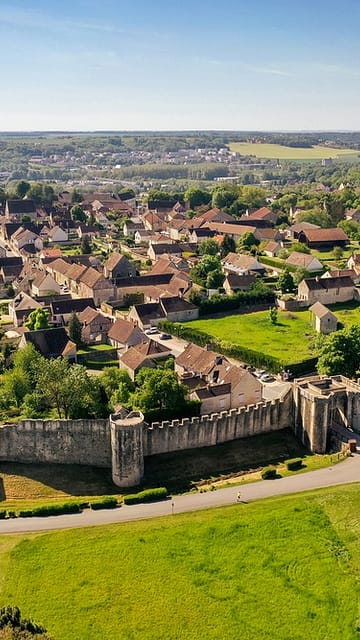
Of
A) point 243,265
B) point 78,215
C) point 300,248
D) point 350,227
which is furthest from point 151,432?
point 78,215

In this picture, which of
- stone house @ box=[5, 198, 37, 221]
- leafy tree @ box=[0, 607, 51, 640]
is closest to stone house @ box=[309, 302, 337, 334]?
leafy tree @ box=[0, 607, 51, 640]

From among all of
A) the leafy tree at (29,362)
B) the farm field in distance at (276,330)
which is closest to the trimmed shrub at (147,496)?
the leafy tree at (29,362)

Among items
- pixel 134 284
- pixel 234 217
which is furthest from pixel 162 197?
pixel 134 284

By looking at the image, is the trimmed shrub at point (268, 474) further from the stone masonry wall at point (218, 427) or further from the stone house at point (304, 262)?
the stone house at point (304, 262)

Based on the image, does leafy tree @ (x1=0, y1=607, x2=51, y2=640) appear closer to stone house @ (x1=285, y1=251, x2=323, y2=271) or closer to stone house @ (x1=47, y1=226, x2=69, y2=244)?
stone house @ (x1=285, y1=251, x2=323, y2=271)

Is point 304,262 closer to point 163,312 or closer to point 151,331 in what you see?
point 163,312
